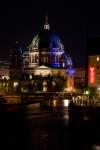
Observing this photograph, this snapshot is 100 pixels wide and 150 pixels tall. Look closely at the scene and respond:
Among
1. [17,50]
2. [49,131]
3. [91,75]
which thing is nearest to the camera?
[49,131]

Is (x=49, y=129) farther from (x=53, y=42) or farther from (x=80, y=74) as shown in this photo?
(x=80, y=74)

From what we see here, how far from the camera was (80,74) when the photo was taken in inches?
6604

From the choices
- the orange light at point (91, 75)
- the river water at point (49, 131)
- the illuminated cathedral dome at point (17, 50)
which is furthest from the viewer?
the illuminated cathedral dome at point (17, 50)

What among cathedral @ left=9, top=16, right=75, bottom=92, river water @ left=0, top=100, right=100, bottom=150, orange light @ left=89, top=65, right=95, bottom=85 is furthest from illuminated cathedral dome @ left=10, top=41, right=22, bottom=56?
river water @ left=0, top=100, right=100, bottom=150

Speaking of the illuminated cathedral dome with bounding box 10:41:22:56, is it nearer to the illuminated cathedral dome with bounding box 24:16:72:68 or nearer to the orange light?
the illuminated cathedral dome with bounding box 24:16:72:68

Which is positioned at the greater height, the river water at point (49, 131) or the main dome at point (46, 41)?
the main dome at point (46, 41)

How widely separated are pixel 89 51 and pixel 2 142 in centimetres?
5782

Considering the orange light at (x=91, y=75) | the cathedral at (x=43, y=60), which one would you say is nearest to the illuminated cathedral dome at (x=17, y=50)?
the cathedral at (x=43, y=60)

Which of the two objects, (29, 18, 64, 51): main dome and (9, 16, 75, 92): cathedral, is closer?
(9, 16, 75, 92): cathedral

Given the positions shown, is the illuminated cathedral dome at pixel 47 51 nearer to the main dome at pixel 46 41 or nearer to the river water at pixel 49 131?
the main dome at pixel 46 41

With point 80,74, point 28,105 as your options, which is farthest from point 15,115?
point 80,74

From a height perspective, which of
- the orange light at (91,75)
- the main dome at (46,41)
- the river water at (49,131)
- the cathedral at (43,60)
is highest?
the main dome at (46,41)

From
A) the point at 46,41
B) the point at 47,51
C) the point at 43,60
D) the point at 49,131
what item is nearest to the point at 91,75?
the point at 49,131

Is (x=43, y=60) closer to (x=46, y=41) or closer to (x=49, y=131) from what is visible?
(x=46, y=41)
